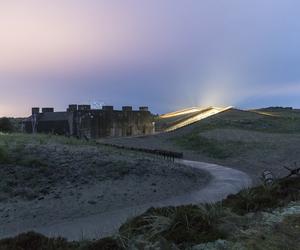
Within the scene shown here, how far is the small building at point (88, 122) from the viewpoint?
50625mm

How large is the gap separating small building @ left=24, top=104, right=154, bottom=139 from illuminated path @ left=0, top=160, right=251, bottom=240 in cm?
2749

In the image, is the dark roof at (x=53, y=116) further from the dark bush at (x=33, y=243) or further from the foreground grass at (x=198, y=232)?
the dark bush at (x=33, y=243)

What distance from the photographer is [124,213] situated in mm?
14664

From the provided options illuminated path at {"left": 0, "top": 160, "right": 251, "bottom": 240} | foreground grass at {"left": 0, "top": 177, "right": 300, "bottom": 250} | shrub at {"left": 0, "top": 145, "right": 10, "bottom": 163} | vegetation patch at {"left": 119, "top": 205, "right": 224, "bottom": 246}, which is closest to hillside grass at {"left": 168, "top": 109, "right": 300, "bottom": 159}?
illuminated path at {"left": 0, "top": 160, "right": 251, "bottom": 240}

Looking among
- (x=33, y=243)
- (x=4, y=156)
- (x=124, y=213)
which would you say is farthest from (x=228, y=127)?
(x=33, y=243)

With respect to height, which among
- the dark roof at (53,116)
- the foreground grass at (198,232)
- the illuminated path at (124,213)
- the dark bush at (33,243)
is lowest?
the illuminated path at (124,213)

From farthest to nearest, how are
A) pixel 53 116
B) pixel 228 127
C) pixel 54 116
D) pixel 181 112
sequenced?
pixel 181 112 < pixel 53 116 < pixel 54 116 < pixel 228 127

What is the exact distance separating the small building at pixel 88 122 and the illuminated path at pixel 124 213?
90.2 feet

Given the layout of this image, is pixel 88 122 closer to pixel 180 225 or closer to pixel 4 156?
pixel 4 156

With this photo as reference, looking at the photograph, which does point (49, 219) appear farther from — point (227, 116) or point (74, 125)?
point (227, 116)

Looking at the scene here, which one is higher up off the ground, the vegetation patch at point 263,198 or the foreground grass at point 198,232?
the vegetation patch at point 263,198

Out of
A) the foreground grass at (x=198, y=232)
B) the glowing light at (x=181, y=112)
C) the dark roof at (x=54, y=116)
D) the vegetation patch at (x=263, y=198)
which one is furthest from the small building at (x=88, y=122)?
the foreground grass at (x=198, y=232)

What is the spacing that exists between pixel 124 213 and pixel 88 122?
1451 inches

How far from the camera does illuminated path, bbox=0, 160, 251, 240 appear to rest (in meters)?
11.9
